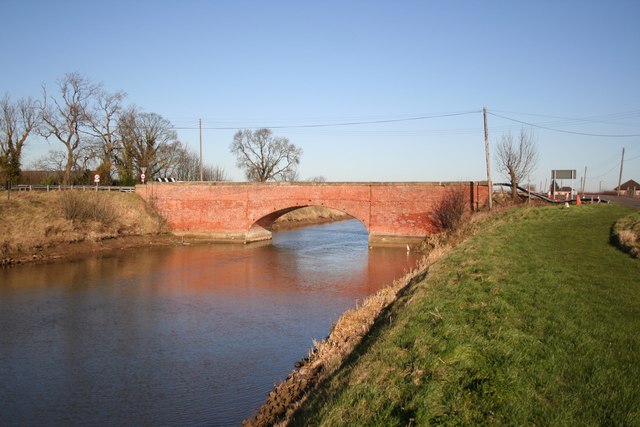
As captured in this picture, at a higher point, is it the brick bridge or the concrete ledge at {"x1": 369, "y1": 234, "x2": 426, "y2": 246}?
the brick bridge

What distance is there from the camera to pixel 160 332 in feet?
42.9

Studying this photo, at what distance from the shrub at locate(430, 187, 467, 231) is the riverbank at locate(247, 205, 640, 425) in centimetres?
1799

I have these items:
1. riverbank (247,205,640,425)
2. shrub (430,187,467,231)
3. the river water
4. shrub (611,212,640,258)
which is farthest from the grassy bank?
shrub (611,212,640,258)

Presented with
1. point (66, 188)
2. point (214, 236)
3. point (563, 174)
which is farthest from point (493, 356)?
point (66, 188)

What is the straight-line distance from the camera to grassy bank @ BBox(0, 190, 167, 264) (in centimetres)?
2512

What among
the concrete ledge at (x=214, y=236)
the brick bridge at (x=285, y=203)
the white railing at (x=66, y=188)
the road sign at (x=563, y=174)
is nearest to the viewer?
the road sign at (x=563, y=174)

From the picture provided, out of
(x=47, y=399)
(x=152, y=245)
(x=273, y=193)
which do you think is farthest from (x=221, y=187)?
(x=47, y=399)

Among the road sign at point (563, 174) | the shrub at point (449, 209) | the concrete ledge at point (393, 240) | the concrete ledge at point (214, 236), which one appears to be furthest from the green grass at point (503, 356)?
the concrete ledge at point (214, 236)

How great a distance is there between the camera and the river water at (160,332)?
8859 mm

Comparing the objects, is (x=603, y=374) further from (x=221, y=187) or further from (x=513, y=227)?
(x=221, y=187)

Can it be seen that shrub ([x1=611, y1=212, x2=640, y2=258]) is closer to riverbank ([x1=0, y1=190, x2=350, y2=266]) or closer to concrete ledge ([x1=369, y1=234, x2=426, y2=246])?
concrete ledge ([x1=369, y1=234, x2=426, y2=246])

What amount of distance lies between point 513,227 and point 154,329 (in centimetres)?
1175

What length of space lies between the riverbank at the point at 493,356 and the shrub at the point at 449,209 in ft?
59.0

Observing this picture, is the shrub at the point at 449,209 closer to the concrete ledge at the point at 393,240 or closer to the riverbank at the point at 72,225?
the concrete ledge at the point at 393,240
